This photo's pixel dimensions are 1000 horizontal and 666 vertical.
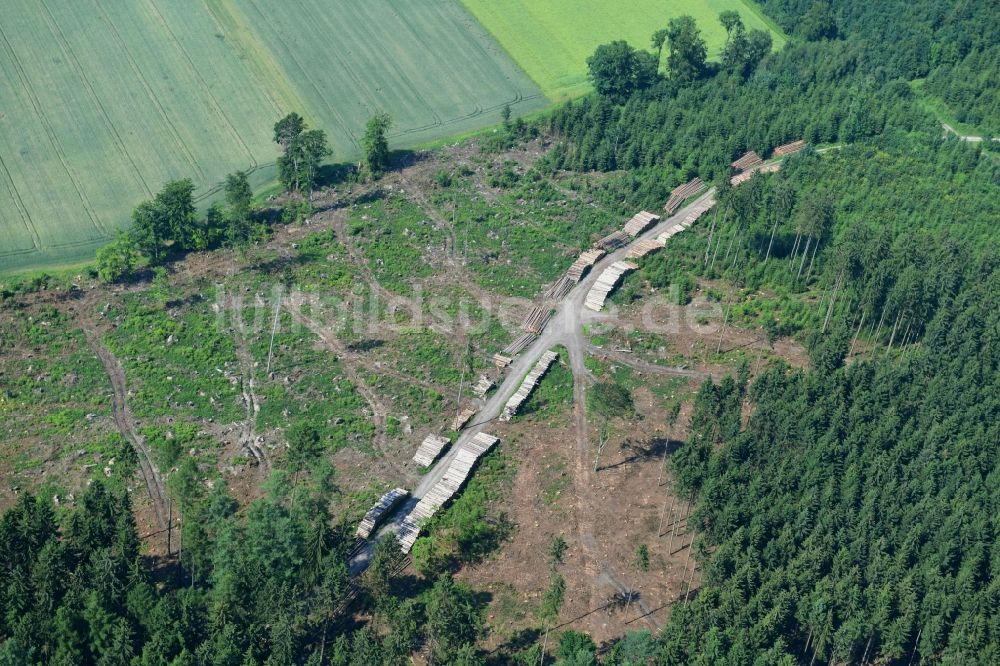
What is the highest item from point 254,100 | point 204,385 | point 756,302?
point 254,100

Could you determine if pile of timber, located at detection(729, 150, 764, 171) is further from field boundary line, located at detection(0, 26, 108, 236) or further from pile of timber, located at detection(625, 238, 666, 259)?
field boundary line, located at detection(0, 26, 108, 236)

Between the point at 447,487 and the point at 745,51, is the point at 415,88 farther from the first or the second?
the point at 447,487

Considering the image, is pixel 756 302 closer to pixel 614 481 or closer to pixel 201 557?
pixel 614 481

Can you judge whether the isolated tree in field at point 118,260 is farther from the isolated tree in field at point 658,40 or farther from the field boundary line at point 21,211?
the isolated tree in field at point 658,40

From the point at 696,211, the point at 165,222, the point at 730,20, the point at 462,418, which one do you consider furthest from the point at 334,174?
the point at 730,20

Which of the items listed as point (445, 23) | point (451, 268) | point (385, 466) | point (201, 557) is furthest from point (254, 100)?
point (201, 557)

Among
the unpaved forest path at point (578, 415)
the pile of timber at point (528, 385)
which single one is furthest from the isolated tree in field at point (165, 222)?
the pile of timber at point (528, 385)
